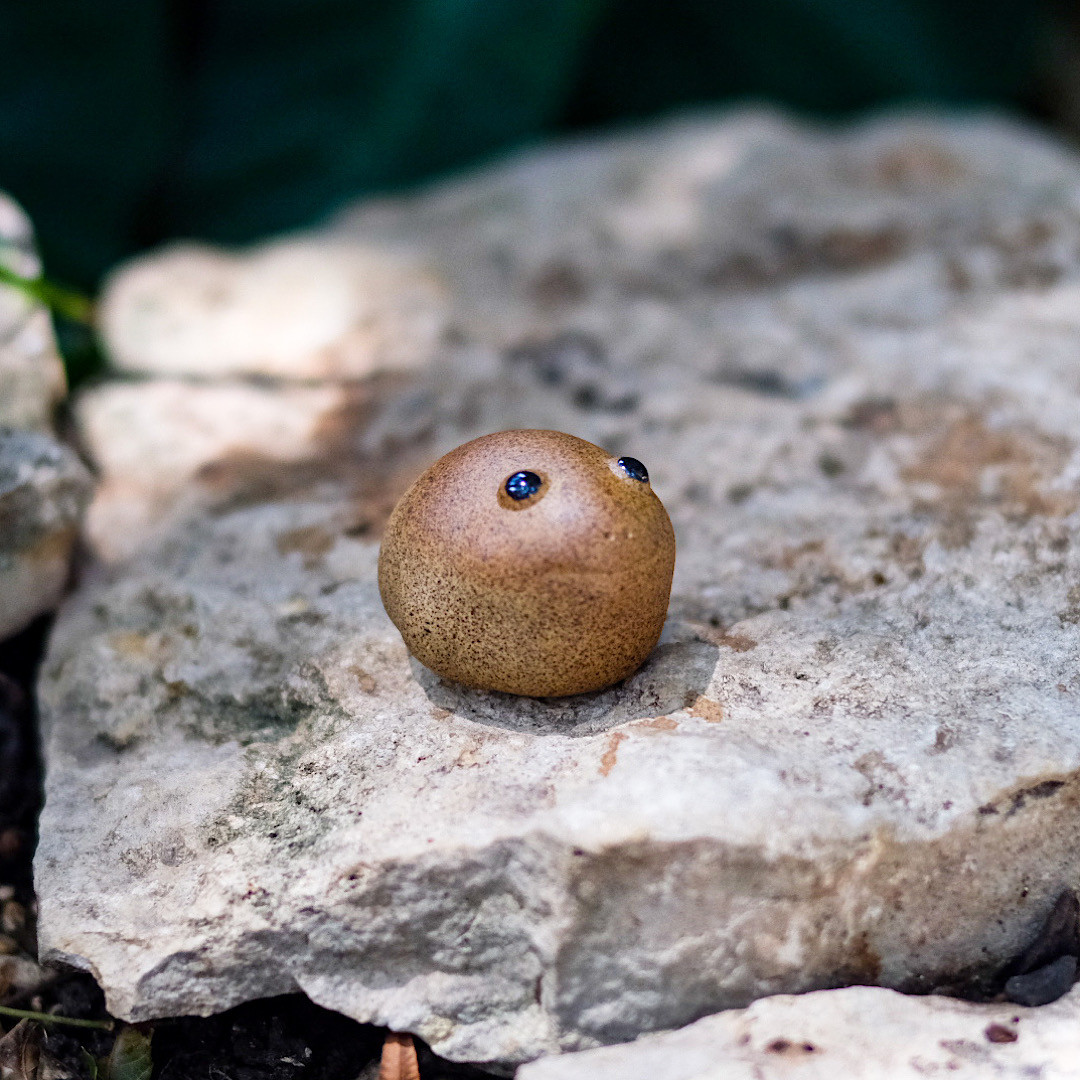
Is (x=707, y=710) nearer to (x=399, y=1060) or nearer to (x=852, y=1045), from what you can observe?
(x=852, y=1045)

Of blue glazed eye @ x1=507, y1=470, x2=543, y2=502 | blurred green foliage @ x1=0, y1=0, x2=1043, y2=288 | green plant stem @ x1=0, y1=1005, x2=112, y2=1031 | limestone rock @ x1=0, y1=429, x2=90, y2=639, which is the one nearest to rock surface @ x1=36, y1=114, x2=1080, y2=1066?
limestone rock @ x1=0, y1=429, x2=90, y2=639

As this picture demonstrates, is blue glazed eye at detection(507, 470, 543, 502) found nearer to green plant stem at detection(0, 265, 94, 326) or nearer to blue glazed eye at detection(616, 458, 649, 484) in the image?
blue glazed eye at detection(616, 458, 649, 484)

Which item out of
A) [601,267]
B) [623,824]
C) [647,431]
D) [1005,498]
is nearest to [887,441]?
[1005,498]

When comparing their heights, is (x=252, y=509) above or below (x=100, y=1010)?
above

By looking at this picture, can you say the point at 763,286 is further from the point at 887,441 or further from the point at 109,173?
the point at 109,173

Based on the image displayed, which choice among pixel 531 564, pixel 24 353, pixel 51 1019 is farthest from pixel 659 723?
pixel 24 353

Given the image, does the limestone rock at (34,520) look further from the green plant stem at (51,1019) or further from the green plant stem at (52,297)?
the green plant stem at (51,1019)

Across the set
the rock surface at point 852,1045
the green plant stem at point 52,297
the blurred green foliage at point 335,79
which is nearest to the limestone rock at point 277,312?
the green plant stem at point 52,297
